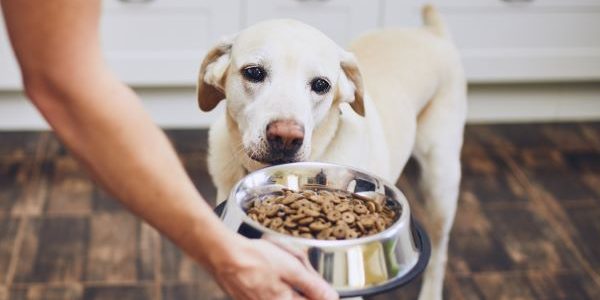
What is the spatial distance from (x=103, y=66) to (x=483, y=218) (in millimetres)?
2134

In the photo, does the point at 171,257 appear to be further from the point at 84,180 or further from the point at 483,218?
the point at 483,218

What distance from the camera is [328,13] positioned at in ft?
10.4

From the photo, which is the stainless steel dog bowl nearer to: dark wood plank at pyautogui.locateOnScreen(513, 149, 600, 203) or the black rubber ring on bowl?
the black rubber ring on bowl

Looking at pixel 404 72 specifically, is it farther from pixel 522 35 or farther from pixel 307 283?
pixel 522 35

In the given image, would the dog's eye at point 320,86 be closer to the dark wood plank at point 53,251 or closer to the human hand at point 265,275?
the human hand at point 265,275

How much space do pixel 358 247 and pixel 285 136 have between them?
46cm

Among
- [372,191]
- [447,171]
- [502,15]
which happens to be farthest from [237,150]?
[502,15]

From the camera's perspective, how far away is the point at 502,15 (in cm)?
329

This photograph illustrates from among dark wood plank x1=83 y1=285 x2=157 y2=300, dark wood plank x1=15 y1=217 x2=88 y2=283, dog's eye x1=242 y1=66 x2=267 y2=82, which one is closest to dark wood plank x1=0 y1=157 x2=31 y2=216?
dark wood plank x1=15 y1=217 x2=88 y2=283

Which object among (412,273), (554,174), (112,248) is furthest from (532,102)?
(412,273)

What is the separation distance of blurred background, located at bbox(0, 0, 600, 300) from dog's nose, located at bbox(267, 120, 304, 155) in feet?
3.09

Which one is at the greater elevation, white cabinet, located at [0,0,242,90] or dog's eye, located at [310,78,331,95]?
dog's eye, located at [310,78,331,95]

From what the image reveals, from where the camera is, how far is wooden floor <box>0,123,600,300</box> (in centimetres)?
244

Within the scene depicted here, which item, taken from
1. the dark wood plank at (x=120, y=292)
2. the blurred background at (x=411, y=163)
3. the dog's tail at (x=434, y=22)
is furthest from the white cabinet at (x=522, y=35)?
the dark wood plank at (x=120, y=292)
